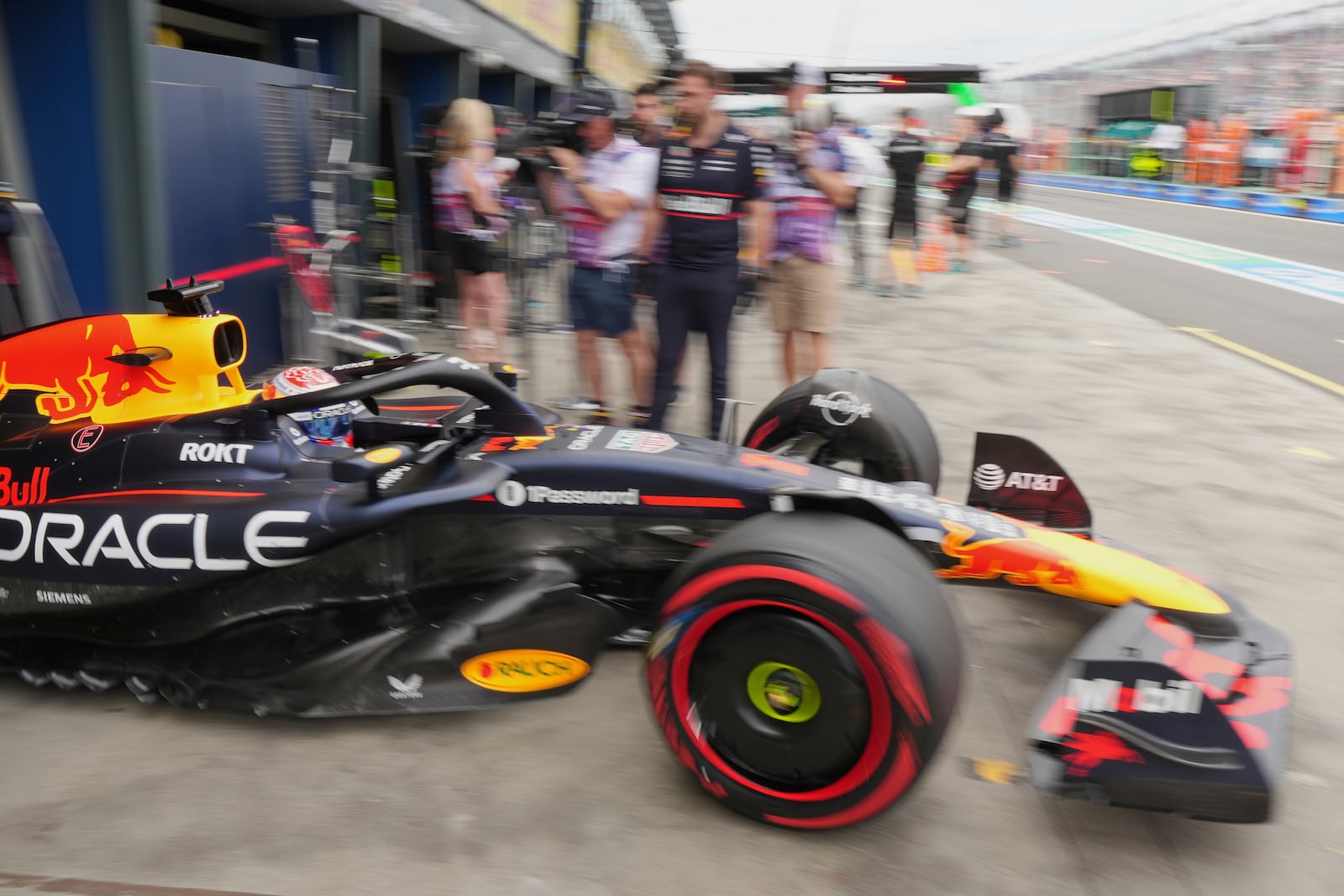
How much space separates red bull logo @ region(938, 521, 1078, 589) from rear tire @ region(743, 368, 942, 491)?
89 cm

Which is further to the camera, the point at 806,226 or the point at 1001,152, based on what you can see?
the point at 1001,152

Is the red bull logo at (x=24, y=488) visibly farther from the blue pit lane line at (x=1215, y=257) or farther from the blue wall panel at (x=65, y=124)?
the blue pit lane line at (x=1215, y=257)

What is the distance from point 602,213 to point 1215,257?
13.2 metres

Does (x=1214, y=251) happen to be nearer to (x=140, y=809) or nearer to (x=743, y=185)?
(x=743, y=185)

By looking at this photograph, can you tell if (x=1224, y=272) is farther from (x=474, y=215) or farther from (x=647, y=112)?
(x=474, y=215)

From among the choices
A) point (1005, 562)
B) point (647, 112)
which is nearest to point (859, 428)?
point (1005, 562)

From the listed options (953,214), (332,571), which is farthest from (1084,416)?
(953,214)

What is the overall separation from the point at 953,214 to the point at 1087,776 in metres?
11.5

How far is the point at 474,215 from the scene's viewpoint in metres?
6.88

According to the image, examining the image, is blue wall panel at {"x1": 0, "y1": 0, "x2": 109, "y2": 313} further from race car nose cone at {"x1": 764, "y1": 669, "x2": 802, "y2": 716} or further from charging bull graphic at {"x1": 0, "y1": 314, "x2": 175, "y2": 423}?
race car nose cone at {"x1": 764, "y1": 669, "x2": 802, "y2": 716}

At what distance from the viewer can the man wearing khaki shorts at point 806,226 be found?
578cm

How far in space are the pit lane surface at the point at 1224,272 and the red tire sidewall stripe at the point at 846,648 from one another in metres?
7.24

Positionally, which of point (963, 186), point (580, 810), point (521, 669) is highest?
point (963, 186)

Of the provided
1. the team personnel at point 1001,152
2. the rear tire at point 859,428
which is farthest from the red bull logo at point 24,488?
the team personnel at point 1001,152
